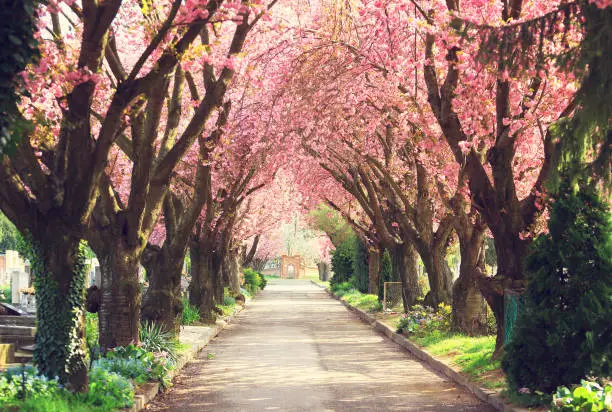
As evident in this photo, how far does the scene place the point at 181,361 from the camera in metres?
15.5

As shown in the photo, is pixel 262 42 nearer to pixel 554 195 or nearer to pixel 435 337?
pixel 435 337

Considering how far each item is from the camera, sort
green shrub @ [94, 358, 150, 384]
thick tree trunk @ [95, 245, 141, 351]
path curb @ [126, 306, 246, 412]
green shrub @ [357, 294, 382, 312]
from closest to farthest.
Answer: path curb @ [126, 306, 246, 412]
green shrub @ [94, 358, 150, 384]
thick tree trunk @ [95, 245, 141, 351]
green shrub @ [357, 294, 382, 312]

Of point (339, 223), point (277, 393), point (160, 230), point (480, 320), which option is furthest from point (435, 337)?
point (339, 223)

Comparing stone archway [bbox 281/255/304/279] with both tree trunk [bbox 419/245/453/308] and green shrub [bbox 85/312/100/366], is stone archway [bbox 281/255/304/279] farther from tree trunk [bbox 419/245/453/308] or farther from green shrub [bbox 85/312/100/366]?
green shrub [bbox 85/312/100/366]

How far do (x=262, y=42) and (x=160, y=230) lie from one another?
24.0 meters

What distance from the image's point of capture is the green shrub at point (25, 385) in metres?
→ 8.73

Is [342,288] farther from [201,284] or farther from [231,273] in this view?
[201,284]

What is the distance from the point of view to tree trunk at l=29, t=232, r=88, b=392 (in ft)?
32.8

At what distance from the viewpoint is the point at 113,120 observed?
10.1 meters

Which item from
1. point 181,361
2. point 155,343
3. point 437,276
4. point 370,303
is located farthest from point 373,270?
point 155,343

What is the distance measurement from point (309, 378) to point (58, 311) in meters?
4.92

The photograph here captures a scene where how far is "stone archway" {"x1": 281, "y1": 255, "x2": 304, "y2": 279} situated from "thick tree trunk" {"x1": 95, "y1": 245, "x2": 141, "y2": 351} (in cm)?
10281

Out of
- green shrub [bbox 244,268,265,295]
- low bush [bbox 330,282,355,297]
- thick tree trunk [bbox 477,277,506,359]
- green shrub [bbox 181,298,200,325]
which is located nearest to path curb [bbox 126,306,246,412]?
green shrub [bbox 181,298,200,325]

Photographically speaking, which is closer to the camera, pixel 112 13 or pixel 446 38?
pixel 112 13
